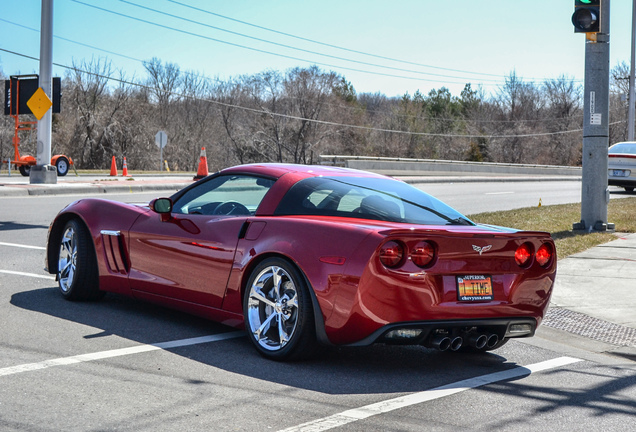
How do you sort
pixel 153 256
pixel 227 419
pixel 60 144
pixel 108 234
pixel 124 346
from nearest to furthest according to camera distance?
pixel 227 419 → pixel 124 346 → pixel 153 256 → pixel 108 234 → pixel 60 144

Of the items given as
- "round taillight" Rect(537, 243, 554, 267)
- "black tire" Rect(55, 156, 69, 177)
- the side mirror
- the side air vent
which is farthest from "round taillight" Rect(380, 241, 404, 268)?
"black tire" Rect(55, 156, 69, 177)

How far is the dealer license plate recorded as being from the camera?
467cm

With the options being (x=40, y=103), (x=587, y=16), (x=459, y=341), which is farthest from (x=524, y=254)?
(x=40, y=103)

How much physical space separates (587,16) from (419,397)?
857 centimetres

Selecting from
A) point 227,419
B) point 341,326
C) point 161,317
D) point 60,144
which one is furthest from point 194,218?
point 60,144

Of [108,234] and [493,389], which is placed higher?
[108,234]

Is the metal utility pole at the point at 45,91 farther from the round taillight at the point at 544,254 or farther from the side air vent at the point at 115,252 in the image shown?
the round taillight at the point at 544,254

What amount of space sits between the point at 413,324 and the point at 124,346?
2.02 m

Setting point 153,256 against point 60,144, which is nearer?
point 153,256

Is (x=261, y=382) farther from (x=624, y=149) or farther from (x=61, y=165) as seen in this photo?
(x=61, y=165)

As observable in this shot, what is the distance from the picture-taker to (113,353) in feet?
16.3

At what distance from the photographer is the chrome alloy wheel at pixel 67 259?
21.6 feet

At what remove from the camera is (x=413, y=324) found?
14.8ft

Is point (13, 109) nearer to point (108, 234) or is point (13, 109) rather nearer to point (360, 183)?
point (108, 234)
